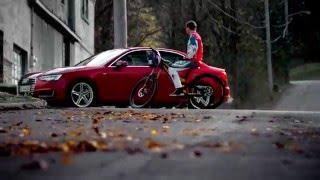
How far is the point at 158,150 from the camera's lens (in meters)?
6.28

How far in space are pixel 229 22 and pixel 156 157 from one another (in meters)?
35.1

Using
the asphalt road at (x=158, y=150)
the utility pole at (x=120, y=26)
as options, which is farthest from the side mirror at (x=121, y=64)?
the asphalt road at (x=158, y=150)

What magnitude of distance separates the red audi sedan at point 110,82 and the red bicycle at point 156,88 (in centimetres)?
2

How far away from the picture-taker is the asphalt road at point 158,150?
17.4ft

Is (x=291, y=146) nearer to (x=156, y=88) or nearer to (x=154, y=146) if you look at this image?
(x=154, y=146)

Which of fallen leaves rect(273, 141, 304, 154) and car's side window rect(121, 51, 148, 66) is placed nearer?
fallen leaves rect(273, 141, 304, 154)

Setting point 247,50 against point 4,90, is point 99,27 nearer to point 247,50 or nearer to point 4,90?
point 247,50

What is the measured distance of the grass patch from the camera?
237 ft

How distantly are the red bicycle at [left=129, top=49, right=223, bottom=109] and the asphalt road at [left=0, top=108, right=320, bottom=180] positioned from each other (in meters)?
5.04

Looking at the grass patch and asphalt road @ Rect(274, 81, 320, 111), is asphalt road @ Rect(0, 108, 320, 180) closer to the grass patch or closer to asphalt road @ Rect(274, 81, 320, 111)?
asphalt road @ Rect(274, 81, 320, 111)

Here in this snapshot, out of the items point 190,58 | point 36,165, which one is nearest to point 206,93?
point 190,58

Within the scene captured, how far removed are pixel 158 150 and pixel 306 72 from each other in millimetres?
70144

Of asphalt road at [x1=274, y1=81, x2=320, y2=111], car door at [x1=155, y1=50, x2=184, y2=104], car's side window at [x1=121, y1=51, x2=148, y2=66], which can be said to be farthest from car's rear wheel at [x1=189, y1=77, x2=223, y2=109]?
asphalt road at [x1=274, y1=81, x2=320, y2=111]

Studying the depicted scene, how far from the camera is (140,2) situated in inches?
1879
